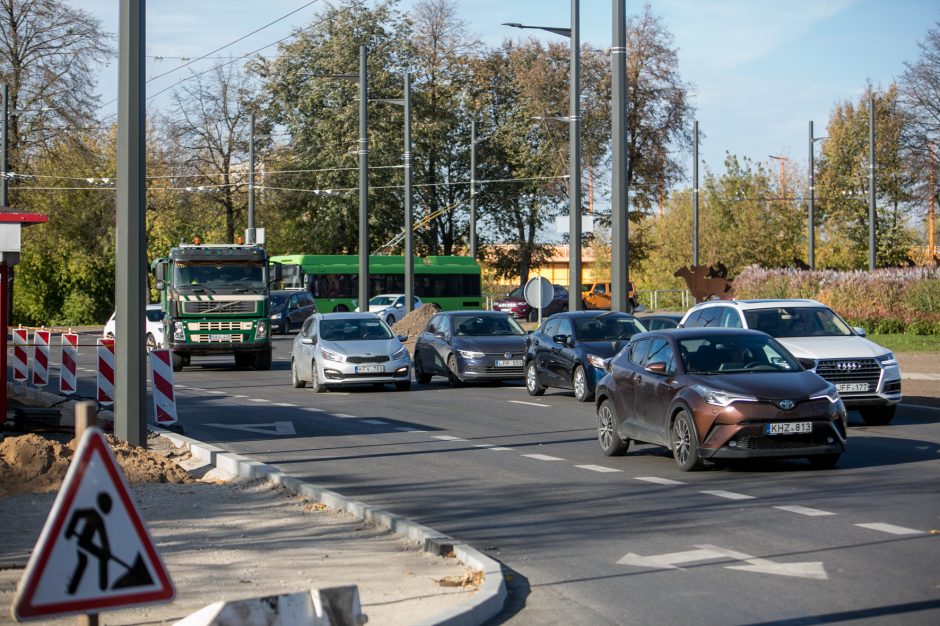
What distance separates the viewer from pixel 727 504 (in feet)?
36.6

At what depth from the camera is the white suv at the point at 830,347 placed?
696 inches

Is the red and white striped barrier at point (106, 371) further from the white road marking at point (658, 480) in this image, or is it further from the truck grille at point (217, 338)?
the truck grille at point (217, 338)

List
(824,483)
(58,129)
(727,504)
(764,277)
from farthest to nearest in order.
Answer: (58,129)
(764,277)
(824,483)
(727,504)

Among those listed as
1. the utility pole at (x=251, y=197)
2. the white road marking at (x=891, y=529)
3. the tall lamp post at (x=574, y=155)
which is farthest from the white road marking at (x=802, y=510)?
the utility pole at (x=251, y=197)

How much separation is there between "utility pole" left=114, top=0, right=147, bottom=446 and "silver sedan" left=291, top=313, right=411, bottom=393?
11.4 meters

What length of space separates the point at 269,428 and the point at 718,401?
7622 mm

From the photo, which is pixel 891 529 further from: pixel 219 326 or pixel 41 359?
pixel 219 326

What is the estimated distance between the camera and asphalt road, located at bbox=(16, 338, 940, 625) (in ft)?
24.9

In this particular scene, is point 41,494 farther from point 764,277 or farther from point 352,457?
point 764,277

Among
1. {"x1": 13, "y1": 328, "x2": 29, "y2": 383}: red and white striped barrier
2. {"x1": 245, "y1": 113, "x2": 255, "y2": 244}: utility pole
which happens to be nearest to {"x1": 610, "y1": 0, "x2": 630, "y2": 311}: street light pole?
{"x1": 13, "y1": 328, "x2": 29, "y2": 383}: red and white striped barrier

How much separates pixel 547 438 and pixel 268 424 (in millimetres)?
4403

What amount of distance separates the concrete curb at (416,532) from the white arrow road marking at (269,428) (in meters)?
2.64

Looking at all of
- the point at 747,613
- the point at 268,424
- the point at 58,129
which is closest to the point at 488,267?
the point at 58,129

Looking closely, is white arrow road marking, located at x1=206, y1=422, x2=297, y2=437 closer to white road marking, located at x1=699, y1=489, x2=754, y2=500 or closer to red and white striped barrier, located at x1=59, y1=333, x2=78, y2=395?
red and white striped barrier, located at x1=59, y1=333, x2=78, y2=395
